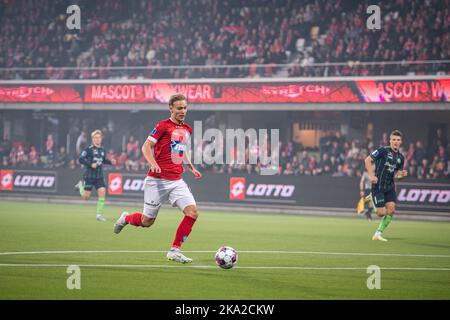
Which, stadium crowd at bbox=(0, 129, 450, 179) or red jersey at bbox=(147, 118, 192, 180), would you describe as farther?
stadium crowd at bbox=(0, 129, 450, 179)

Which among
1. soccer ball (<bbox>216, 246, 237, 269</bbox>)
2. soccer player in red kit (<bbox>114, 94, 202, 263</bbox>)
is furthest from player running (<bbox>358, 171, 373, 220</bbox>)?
soccer ball (<bbox>216, 246, 237, 269</bbox>)

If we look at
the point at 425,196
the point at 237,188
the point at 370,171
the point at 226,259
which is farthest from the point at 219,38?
the point at 226,259

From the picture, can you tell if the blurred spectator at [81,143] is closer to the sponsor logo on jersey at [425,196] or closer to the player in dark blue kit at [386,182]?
the sponsor logo on jersey at [425,196]

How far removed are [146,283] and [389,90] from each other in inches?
918

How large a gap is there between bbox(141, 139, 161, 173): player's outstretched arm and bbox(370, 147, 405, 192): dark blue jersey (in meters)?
7.42

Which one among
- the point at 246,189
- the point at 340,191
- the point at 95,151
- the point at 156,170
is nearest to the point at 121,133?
the point at 246,189

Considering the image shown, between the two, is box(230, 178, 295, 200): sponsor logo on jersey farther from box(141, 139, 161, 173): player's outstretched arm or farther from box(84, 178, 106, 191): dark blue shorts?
box(141, 139, 161, 173): player's outstretched arm

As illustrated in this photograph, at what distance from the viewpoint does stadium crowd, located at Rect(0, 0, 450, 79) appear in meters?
33.2

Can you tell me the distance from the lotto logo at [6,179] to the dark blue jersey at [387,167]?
2238 centimetres

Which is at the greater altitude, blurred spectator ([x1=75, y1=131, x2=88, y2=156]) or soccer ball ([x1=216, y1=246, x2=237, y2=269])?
blurred spectator ([x1=75, y1=131, x2=88, y2=156])

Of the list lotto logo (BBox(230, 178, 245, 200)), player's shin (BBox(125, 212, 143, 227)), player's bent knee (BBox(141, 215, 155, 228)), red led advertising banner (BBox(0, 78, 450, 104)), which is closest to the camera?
player's bent knee (BBox(141, 215, 155, 228))

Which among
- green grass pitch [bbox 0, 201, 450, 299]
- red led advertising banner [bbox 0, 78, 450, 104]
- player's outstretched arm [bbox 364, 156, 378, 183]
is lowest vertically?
green grass pitch [bbox 0, 201, 450, 299]

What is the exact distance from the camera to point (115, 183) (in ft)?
116

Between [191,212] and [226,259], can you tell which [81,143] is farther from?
[226,259]
